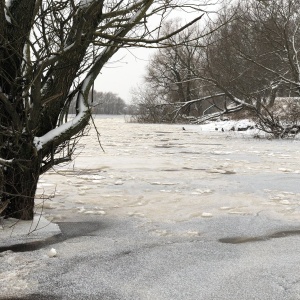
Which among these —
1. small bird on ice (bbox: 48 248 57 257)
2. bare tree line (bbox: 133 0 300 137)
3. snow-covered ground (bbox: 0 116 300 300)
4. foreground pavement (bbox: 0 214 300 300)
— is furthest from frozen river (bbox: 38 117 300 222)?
bare tree line (bbox: 133 0 300 137)

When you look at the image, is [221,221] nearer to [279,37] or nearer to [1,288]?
[1,288]

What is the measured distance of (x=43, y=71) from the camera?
144 inches

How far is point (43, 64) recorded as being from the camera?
3.45 meters

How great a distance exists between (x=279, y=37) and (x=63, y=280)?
16472 mm

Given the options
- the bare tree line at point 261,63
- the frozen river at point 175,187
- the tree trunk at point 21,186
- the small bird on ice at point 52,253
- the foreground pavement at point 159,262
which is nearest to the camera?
the foreground pavement at point 159,262

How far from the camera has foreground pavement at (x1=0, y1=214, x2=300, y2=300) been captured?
2.74 metres

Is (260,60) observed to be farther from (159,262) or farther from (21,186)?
(159,262)

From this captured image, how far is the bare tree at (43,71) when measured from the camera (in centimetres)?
354

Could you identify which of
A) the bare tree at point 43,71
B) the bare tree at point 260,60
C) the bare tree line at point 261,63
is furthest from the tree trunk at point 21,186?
the bare tree at point 260,60

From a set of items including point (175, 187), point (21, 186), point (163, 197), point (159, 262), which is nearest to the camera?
point (159, 262)

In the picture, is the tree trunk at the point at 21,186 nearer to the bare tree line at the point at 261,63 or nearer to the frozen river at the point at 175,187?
the frozen river at the point at 175,187

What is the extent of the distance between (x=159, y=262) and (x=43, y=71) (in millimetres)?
1870

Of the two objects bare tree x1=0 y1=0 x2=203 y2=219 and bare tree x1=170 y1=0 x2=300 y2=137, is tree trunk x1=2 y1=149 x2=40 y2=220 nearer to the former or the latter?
bare tree x1=0 y1=0 x2=203 y2=219

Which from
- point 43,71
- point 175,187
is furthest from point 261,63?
point 43,71
